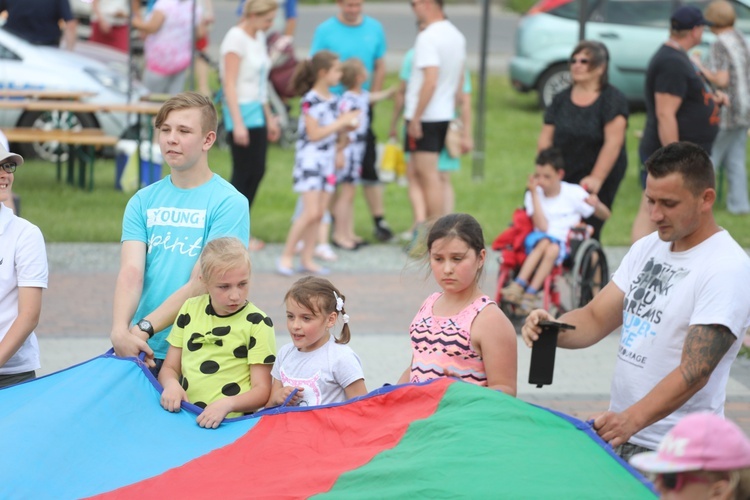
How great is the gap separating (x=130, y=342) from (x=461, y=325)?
4.76 ft

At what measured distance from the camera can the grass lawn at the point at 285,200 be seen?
12156 millimetres

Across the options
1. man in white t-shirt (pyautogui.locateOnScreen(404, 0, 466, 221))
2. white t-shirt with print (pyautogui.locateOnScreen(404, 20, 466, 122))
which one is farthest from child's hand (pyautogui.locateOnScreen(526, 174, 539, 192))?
white t-shirt with print (pyautogui.locateOnScreen(404, 20, 466, 122))

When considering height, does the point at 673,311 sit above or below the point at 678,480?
above

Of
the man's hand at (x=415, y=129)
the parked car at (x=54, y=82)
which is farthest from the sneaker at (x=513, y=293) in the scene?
the parked car at (x=54, y=82)

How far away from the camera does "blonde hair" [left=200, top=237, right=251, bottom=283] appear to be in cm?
498

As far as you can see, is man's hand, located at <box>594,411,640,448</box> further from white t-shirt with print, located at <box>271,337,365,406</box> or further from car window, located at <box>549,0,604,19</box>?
car window, located at <box>549,0,604,19</box>

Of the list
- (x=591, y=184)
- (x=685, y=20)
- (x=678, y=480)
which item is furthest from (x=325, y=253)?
(x=678, y=480)

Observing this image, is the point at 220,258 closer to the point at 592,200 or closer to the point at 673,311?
the point at 673,311

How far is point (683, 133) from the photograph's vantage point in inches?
369

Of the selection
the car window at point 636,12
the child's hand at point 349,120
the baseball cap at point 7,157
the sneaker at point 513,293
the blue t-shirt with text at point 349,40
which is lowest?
the sneaker at point 513,293

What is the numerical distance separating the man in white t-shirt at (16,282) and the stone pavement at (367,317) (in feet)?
5.86

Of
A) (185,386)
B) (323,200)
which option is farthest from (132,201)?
(323,200)

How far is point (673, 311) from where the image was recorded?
4.42m

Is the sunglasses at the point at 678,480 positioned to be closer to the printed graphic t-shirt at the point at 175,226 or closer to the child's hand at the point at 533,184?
the printed graphic t-shirt at the point at 175,226
